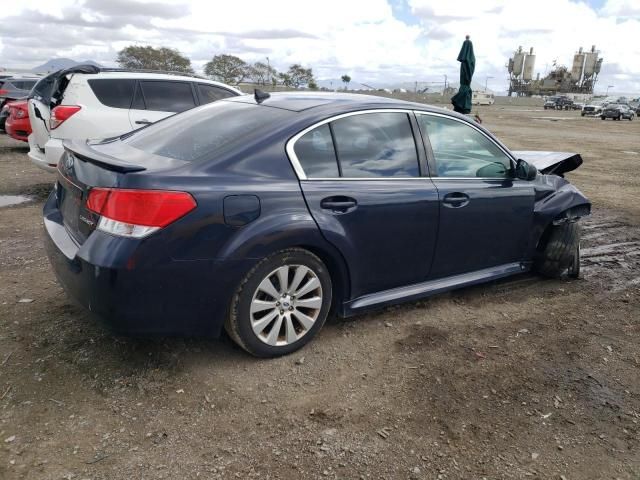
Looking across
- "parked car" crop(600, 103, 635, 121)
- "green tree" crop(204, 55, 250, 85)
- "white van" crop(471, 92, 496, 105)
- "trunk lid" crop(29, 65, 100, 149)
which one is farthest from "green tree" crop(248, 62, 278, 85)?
"trunk lid" crop(29, 65, 100, 149)

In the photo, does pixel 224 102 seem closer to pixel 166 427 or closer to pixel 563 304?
pixel 166 427

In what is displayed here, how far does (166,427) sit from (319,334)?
1.32 m

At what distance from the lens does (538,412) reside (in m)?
3.03

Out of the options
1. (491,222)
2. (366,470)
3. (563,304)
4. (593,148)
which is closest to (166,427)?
(366,470)

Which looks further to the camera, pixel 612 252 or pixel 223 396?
pixel 612 252

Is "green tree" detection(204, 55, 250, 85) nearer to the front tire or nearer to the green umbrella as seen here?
the green umbrella

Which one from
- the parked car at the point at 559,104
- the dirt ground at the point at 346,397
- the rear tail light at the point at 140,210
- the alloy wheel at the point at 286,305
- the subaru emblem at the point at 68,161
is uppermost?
the subaru emblem at the point at 68,161

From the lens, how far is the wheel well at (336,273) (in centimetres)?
342

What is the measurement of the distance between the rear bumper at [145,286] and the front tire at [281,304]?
110mm

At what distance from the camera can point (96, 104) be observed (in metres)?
7.23

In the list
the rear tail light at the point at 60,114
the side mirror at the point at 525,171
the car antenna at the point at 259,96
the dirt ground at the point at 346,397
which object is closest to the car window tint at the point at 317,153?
the car antenna at the point at 259,96

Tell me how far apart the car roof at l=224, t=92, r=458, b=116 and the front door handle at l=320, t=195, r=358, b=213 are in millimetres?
591

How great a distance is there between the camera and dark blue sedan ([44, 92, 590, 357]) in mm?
2871

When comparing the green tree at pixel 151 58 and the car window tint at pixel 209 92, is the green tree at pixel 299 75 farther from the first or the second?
the car window tint at pixel 209 92
